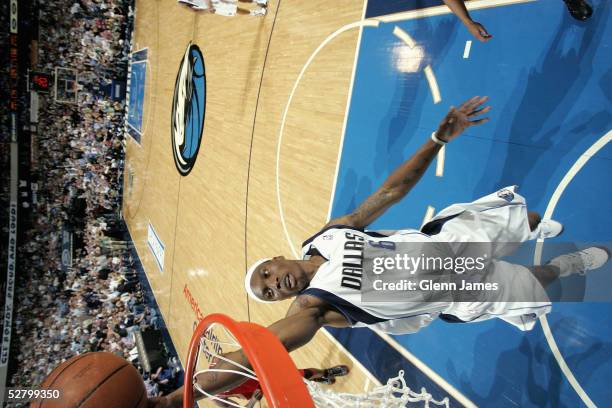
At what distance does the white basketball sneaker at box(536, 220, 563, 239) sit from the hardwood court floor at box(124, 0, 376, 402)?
1.94m

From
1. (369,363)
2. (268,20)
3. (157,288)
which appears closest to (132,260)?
(157,288)

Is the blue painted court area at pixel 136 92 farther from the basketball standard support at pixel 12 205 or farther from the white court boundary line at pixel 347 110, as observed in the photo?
the white court boundary line at pixel 347 110

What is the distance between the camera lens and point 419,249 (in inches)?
86.3

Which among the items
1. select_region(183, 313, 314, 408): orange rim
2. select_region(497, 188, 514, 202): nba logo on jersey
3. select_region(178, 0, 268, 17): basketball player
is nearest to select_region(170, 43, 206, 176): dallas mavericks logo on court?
select_region(178, 0, 268, 17): basketball player

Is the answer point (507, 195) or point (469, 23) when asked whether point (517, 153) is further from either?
point (469, 23)

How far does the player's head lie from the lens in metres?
2.49

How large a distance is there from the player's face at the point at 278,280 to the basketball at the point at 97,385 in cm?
81

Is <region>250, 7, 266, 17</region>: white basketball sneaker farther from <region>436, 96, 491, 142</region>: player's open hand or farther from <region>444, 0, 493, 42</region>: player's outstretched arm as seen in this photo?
<region>436, 96, 491, 142</region>: player's open hand

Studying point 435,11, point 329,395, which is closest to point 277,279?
point 329,395

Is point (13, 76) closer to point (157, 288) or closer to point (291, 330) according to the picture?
point (157, 288)

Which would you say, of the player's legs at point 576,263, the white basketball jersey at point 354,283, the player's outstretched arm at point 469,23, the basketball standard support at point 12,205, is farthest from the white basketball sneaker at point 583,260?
the basketball standard support at point 12,205

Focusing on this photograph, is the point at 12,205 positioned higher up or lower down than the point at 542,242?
lower down

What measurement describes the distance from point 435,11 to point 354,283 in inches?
89.0

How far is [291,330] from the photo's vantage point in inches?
80.5
